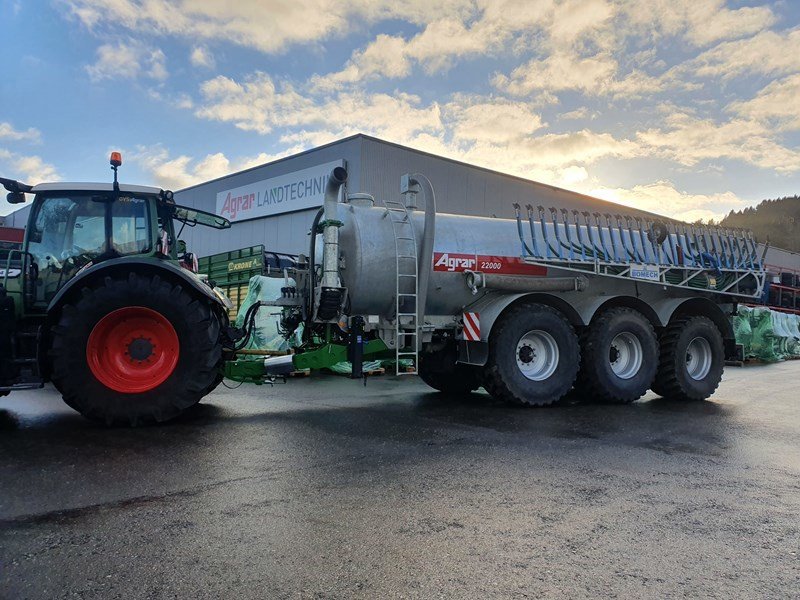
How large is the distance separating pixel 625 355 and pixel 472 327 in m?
2.82

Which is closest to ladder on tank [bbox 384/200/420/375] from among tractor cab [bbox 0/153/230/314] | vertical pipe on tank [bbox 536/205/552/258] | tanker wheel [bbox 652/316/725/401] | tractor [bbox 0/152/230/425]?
vertical pipe on tank [bbox 536/205/552/258]

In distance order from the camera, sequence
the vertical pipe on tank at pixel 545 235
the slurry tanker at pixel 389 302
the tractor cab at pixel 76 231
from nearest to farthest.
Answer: the slurry tanker at pixel 389 302
the tractor cab at pixel 76 231
the vertical pipe on tank at pixel 545 235

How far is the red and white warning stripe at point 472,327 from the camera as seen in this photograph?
7730 mm

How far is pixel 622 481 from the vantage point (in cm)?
441

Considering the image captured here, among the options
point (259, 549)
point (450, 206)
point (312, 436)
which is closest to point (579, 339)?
point (312, 436)

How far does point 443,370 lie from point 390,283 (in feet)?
6.45

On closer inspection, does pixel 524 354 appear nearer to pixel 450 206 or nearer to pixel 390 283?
pixel 390 283

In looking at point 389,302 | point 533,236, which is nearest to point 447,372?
point 389,302

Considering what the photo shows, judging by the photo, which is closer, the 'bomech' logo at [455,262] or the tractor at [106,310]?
the tractor at [106,310]

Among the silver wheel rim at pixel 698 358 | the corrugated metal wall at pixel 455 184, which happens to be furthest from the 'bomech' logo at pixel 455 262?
the corrugated metal wall at pixel 455 184

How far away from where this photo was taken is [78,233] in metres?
6.35

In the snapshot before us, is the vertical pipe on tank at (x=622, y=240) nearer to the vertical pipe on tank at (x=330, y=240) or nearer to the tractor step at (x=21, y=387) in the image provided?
the vertical pipe on tank at (x=330, y=240)

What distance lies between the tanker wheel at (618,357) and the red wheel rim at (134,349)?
580 centimetres

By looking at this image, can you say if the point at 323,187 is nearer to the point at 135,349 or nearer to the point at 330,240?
the point at 330,240
